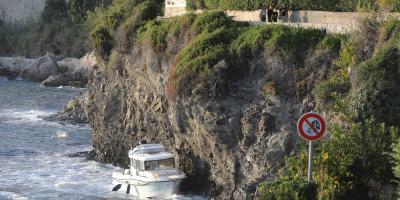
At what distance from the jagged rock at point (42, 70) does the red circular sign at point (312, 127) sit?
73.5 metres

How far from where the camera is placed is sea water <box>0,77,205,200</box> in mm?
31625

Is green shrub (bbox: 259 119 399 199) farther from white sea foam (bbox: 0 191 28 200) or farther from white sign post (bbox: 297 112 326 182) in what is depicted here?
white sea foam (bbox: 0 191 28 200)

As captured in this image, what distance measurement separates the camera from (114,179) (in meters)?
30.5

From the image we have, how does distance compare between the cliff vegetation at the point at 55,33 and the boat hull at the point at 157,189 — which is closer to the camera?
the boat hull at the point at 157,189

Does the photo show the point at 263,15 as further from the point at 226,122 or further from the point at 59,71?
the point at 59,71

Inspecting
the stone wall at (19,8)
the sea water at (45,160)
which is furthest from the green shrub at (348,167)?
the stone wall at (19,8)

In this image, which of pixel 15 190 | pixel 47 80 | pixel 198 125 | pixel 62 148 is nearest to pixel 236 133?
pixel 198 125

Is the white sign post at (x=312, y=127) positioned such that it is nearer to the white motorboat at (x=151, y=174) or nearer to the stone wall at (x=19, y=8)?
the white motorboat at (x=151, y=174)

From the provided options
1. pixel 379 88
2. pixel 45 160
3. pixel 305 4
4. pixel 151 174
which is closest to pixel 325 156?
pixel 379 88

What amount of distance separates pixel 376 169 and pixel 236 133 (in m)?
8.23

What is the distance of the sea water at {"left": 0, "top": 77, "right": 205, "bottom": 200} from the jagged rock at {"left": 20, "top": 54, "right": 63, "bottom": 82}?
1926cm

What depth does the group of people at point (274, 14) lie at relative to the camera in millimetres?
28531

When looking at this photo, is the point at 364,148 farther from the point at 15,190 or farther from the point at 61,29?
the point at 61,29

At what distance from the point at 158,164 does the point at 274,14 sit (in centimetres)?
715
